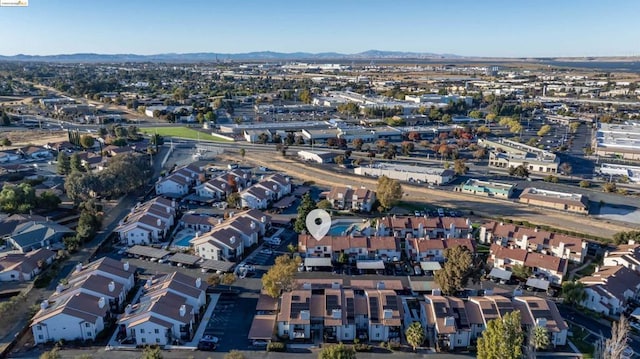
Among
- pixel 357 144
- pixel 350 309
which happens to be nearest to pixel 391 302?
pixel 350 309

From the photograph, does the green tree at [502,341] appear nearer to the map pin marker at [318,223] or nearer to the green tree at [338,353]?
the green tree at [338,353]

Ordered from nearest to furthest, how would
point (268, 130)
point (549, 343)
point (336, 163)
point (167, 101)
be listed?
1. point (549, 343)
2. point (336, 163)
3. point (268, 130)
4. point (167, 101)

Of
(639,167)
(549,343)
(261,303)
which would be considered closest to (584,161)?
(639,167)

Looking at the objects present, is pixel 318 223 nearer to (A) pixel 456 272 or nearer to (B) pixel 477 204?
(A) pixel 456 272

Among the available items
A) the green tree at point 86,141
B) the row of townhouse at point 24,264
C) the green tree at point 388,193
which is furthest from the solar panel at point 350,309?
the green tree at point 86,141

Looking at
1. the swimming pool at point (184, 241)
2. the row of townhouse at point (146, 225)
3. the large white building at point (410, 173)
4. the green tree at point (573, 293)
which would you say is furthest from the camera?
the large white building at point (410, 173)

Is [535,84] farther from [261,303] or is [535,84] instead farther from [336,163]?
[261,303]
